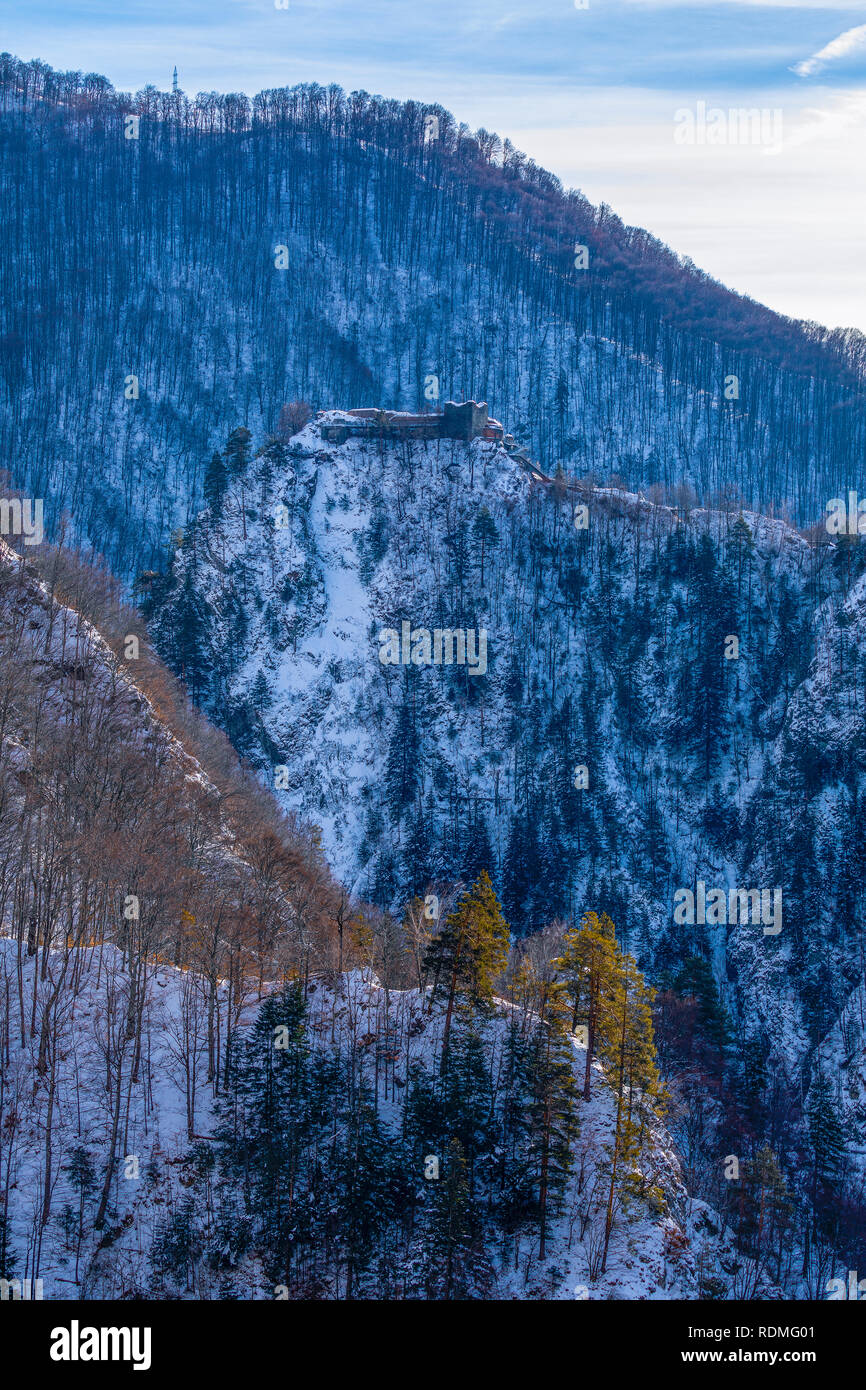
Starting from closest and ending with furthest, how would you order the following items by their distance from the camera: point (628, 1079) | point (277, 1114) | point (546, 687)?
point (277, 1114)
point (628, 1079)
point (546, 687)

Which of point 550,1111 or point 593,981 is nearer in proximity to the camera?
point 550,1111

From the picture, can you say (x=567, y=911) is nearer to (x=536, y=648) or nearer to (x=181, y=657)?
(x=536, y=648)

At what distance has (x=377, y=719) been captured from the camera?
4375 inches

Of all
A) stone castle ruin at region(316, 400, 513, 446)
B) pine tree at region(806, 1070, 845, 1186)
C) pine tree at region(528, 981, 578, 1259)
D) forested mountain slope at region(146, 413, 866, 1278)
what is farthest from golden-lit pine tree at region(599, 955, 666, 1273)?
stone castle ruin at region(316, 400, 513, 446)

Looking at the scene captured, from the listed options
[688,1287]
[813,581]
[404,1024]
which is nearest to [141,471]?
[813,581]

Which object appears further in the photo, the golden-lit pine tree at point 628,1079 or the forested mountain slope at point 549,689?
the forested mountain slope at point 549,689

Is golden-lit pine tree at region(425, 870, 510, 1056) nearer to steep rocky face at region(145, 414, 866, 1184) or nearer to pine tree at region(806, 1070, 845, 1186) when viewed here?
pine tree at region(806, 1070, 845, 1186)

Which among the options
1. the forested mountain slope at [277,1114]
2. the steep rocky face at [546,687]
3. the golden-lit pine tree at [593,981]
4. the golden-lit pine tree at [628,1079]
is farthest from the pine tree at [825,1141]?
the golden-lit pine tree at [593,981]

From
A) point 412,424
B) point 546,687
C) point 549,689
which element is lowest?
point 549,689

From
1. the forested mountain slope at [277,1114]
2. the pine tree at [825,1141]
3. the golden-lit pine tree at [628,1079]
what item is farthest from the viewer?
the pine tree at [825,1141]

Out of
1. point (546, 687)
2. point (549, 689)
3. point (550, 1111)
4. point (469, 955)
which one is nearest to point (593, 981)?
point (469, 955)

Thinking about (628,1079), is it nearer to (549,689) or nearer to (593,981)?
(593,981)

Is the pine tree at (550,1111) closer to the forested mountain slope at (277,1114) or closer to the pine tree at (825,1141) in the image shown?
the forested mountain slope at (277,1114)

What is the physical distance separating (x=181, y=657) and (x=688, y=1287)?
78987mm
